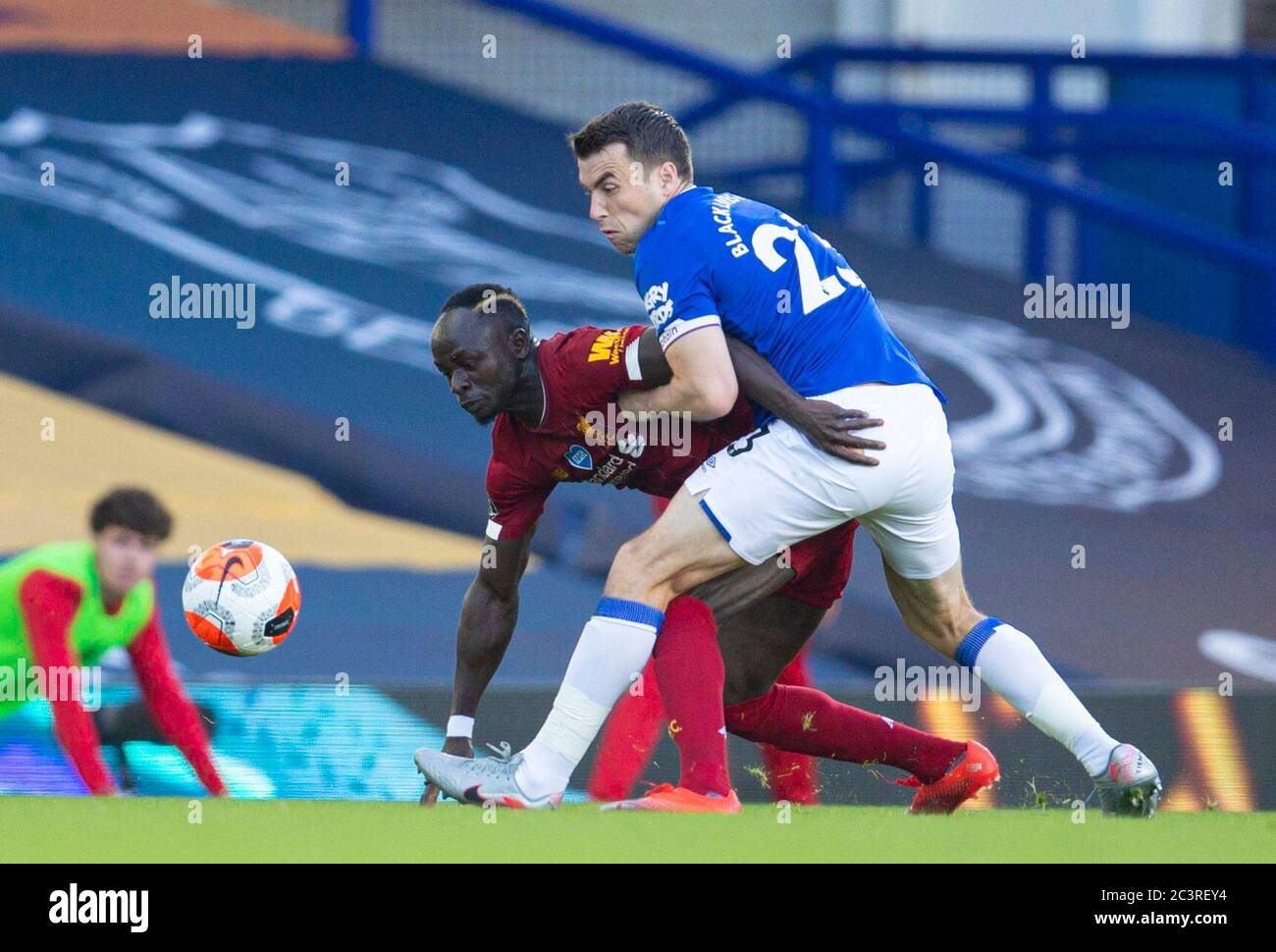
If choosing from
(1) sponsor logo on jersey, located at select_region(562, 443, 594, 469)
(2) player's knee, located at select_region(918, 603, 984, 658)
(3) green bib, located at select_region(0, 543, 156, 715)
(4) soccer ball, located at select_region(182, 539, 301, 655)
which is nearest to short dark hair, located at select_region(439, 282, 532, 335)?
(1) sponsor logo on jersey, located at select_region(562, 443, 594, 469)

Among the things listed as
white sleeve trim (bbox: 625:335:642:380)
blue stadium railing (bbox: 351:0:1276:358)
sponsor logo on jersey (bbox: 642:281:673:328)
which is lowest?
white sleeve trim (bbox: 625:335:642:380)

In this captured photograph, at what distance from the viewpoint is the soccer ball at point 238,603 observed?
4930 mm

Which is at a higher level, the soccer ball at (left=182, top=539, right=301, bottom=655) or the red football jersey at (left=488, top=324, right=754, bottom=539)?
the red football jersey at (left=488, top=324, right=754, bottom=539)

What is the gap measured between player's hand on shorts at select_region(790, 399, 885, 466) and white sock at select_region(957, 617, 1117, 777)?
0.65m

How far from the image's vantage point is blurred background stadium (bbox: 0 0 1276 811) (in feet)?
26.5

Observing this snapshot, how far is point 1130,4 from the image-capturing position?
13797 mm

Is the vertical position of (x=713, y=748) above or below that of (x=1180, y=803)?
above

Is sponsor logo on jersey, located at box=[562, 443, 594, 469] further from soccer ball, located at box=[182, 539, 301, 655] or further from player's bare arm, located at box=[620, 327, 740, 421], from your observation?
soccer ball, located at box=[182, 539, 301, 655]

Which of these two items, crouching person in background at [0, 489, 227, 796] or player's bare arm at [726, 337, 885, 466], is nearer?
player's bare arm at [726, 337, 885, 466]

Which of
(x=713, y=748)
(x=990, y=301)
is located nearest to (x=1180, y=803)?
(x=713, y=748)

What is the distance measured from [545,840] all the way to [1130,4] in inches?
451

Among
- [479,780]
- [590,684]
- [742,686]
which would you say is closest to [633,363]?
[590,684]

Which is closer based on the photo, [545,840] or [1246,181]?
[545,840]
